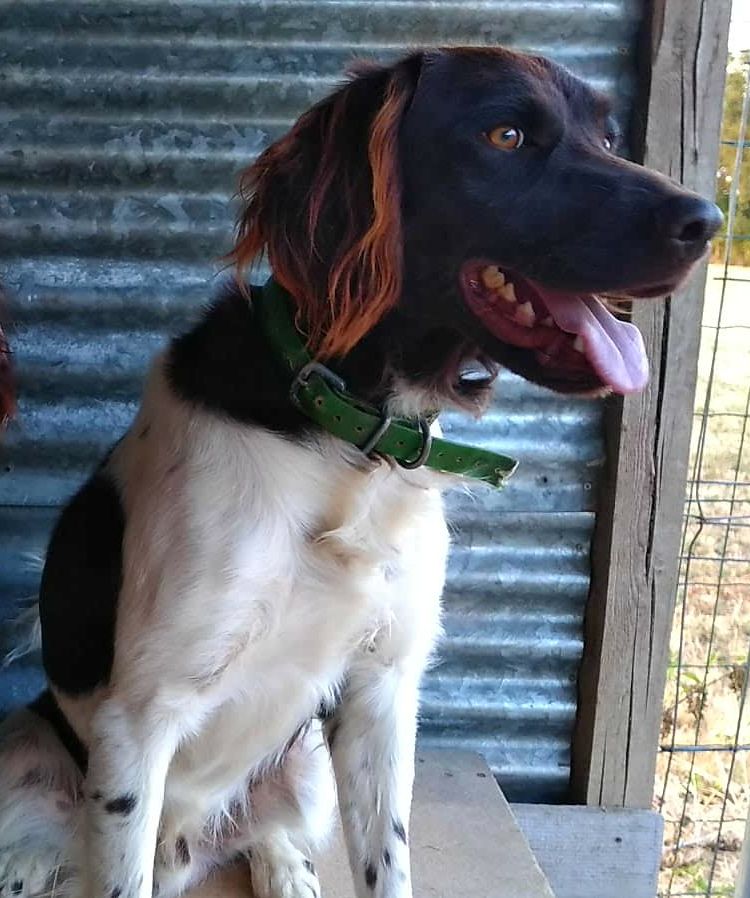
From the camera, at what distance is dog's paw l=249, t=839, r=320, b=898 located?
1.85m

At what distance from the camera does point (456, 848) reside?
2.11 m

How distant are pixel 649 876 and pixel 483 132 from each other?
71.1 inches

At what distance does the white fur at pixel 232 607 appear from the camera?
1.45 meters

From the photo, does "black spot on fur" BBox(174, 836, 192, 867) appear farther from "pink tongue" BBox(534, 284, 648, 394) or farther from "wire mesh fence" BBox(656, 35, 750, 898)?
"wire mesh fence" BBox(656, 35, 750, 898)

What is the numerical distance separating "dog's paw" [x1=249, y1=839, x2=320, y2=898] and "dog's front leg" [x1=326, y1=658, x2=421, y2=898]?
4.9 inches

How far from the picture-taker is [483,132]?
1.38 metres

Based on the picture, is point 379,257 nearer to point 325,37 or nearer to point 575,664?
point 325,37

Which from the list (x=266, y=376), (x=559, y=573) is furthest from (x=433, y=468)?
(x=559, y=573)

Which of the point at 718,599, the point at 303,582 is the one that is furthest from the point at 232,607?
the point at 718,599

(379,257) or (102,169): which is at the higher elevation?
(379,257)

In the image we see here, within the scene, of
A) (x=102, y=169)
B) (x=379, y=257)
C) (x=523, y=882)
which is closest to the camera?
(x=379, y=257)

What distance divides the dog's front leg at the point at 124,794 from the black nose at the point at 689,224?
3.00ft

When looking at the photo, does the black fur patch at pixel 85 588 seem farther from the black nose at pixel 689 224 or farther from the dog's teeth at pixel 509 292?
the black nose at pixel 689 224

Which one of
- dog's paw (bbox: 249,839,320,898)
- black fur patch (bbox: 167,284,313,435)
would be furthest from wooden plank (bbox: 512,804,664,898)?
black fur patch (bbox: 167,284,313,435)
